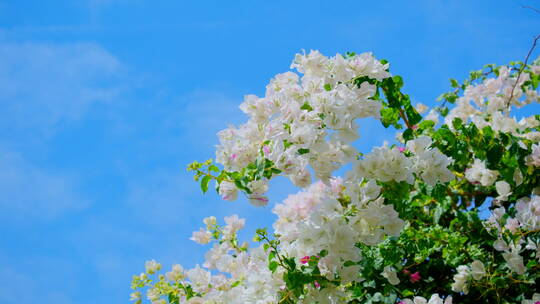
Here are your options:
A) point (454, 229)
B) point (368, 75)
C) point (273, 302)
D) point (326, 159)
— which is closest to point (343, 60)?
point (368, 75)

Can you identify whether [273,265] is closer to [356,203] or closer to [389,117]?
[356,203]

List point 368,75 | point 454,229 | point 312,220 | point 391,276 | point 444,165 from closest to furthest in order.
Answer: point 312,220, point 444,165, point 368,75, point 391,276, point 454,229

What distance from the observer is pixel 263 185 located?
5.12 feet

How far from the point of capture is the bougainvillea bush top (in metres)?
1.53

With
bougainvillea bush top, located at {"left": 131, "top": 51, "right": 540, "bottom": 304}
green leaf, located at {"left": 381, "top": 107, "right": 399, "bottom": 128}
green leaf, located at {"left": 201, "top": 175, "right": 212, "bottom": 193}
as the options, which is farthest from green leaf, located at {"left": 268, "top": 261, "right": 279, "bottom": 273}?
green leaf, located at {"left": 381, "top": 107, "right": 399, "bottom": 128}

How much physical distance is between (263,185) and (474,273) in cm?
103

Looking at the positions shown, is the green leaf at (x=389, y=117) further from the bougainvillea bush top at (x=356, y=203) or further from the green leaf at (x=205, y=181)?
the green leaf at (x=205, y=181)

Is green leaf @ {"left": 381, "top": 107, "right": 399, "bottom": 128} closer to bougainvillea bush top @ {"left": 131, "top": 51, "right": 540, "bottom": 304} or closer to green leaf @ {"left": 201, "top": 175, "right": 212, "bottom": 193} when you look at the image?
bougainvillea bush top @ {"left": 131, "top": 51, "right": 540, "bottom": 304}

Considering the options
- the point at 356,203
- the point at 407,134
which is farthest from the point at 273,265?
the point at 407,134

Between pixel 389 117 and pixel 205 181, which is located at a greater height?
pixel 389 117

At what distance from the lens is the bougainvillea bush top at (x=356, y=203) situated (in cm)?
153

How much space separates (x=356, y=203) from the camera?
153 cm

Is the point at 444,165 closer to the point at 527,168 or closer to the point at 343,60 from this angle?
the point at 343,60

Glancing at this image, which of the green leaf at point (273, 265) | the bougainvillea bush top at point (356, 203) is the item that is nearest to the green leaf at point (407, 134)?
the bougainvillea bush top at point (356, 203)
